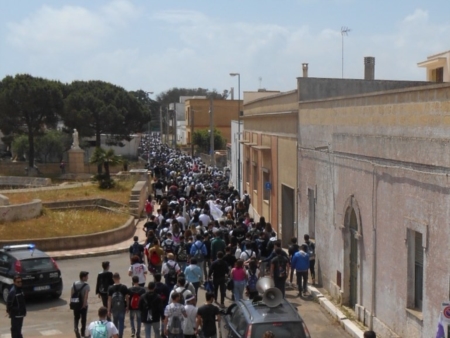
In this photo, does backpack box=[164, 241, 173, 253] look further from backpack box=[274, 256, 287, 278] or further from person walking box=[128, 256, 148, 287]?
backpack box=[274, 256, 287, 278]

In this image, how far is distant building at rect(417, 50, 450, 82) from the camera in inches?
1537

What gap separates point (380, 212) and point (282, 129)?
10564mm

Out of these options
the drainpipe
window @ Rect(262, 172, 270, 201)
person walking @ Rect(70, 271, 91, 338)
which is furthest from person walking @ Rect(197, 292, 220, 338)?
window @ Rect(262, 172, 270, 201)

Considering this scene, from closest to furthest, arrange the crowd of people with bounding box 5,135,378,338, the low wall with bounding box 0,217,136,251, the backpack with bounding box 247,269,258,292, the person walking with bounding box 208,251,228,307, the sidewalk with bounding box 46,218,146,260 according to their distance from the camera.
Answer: the crowd of people with bounding box 5,135,378,338, the person walking with bounding box 208,251,228,307, the backpack with bounding box 247,269,258,292, the sidewalk with bounding box 46,218,146,260, the low wall with bounding box 0,217,136,251

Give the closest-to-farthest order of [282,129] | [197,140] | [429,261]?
[429,261] < [282,129] < [197,140]

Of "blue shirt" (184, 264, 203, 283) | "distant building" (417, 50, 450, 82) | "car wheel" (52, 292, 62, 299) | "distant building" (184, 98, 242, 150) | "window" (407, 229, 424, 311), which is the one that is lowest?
"car wheel" (52, 292, 62, 299)

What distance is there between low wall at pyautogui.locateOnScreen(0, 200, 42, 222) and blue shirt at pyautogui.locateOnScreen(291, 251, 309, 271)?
14.0 m

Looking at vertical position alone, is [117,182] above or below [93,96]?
below

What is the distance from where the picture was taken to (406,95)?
1212 cm

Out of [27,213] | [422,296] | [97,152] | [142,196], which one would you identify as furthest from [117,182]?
[422,296]

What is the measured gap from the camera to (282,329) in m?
9.94

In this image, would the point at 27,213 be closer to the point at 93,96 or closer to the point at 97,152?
the point at 97,152

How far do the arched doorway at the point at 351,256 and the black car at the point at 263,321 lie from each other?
4659 mm

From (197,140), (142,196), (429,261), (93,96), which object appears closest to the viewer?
(429,261)
